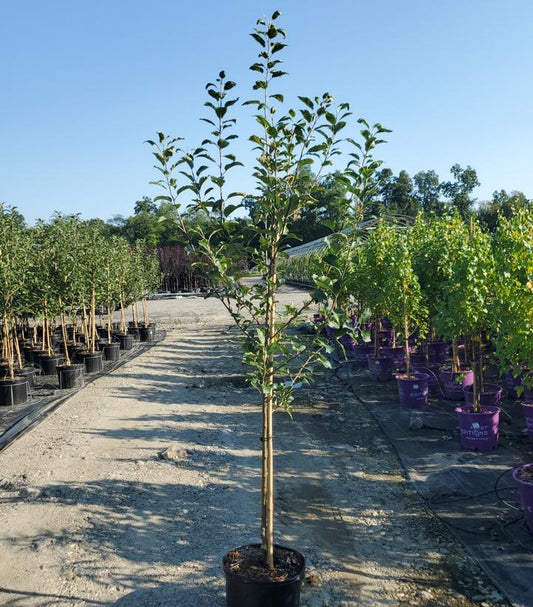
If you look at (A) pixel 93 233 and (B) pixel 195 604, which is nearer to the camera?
(B) pixel 195 604

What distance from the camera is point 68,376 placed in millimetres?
11938

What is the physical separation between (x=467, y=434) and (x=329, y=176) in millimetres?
5156

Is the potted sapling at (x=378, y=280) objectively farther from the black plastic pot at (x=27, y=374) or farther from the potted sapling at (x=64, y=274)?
the black plastic pot at (x=27, y=374)

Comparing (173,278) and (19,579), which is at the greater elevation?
(173,278)

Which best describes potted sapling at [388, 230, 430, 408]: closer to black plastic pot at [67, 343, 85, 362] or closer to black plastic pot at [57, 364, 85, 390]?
black plastic pot at [57, 364, 85, 390]

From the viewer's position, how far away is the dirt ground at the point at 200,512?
4.34 m

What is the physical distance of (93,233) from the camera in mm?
14016

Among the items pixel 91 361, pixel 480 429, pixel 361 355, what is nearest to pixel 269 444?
pixel 480 429

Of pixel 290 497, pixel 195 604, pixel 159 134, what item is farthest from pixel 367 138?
pixel 290 497

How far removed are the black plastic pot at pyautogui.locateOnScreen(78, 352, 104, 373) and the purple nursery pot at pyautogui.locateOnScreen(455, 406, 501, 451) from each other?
31.2 ft

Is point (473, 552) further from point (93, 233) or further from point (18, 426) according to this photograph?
point (93, 233)

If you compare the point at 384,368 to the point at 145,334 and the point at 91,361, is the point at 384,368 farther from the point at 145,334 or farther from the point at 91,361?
the point at 145,334

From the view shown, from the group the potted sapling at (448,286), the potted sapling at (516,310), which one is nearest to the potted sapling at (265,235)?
the potted sapling at (516,310)

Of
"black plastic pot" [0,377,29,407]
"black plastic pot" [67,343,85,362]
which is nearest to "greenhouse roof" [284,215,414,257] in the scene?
"black plastic pot" [0,377,29,407]
